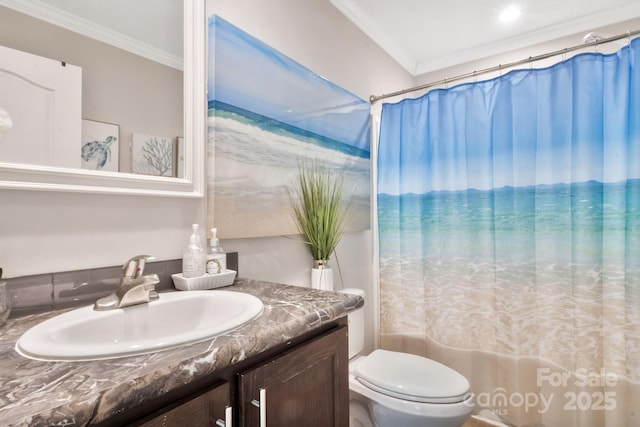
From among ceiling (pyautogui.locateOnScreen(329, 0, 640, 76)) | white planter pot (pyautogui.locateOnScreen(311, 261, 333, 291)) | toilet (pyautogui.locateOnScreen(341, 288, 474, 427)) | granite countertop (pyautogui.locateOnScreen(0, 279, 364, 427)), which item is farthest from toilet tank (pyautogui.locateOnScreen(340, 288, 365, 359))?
ceiling (pyautogui.locateOnScreen(329, 0, 640, 76))

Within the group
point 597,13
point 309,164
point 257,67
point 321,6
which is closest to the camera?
point 257,67

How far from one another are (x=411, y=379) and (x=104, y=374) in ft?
4.23

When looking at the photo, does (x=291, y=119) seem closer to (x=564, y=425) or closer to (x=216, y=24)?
(x=216, y=24)

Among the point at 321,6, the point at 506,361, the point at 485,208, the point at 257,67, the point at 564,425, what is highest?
the point at 321,6

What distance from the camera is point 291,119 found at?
4.82 feet

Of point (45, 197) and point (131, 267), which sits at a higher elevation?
point (45, 197)

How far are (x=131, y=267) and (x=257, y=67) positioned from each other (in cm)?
89

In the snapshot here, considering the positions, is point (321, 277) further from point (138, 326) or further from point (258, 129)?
point (138, 326)

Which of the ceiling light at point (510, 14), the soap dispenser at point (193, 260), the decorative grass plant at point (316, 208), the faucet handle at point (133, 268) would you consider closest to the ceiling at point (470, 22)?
the ceiling light at point (510, 14)

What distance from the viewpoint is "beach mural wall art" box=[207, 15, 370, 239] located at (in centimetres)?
116

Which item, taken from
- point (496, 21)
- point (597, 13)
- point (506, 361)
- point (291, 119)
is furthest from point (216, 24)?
point (597, 13)

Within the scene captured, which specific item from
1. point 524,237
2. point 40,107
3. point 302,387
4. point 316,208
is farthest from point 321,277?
point 40,107

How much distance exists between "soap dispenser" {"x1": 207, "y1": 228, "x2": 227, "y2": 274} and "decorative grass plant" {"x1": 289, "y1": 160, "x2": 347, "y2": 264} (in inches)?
17.2

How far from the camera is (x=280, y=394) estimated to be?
0.68 m
